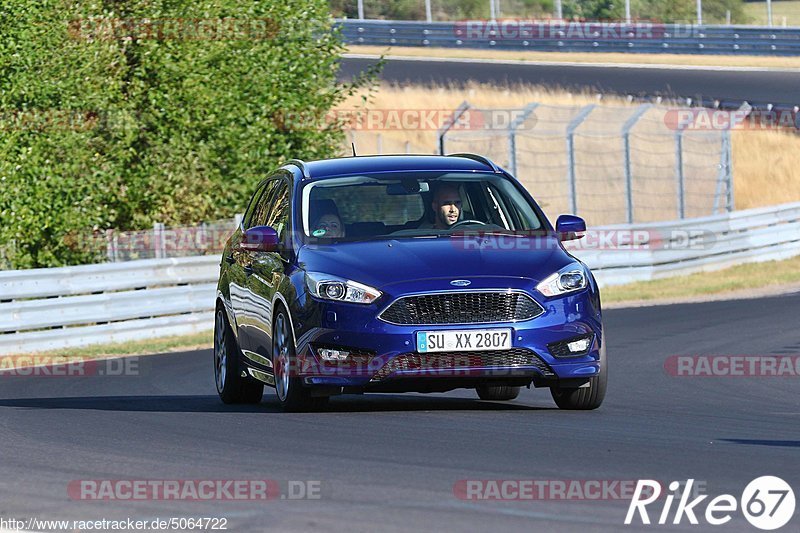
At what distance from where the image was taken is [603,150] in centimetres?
4041

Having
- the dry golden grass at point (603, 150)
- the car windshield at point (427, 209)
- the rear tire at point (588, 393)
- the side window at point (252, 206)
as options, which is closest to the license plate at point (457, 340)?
the rear tire at point (588, 393)

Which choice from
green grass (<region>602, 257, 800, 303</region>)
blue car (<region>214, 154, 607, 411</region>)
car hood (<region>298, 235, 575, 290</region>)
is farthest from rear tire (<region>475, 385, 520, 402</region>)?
green grass (<region>602, 257, 800, 303</region>)

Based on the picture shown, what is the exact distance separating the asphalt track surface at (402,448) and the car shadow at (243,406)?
0.05ft

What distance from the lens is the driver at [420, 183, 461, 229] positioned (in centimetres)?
1101

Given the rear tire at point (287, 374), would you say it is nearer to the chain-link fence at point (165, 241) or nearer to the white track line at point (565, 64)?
the chain-link fence at point (165, 241)

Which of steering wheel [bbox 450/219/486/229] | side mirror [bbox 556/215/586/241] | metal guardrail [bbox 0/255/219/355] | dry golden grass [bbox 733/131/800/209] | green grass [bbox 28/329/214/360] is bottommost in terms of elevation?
dry golden grass [bbox 733/131/800/209]

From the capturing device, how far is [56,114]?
23.8 meters

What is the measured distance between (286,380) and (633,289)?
51.8 ft

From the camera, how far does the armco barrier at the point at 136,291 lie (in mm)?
19734

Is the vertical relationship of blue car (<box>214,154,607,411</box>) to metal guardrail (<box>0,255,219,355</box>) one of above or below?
above

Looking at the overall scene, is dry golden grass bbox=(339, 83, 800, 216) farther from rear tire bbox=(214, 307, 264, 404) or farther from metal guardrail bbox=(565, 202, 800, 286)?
rear tire bbox=(214, 307, 264, 404)

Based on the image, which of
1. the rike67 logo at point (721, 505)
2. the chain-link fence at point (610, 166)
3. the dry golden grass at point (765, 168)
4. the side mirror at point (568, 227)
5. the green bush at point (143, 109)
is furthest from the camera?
the dry golden grass at point (765, 168)

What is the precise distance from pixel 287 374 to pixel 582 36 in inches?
1821

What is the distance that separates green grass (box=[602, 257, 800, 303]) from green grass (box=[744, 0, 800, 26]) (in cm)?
4900
